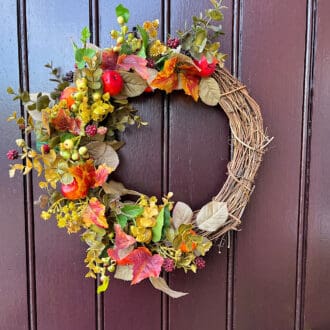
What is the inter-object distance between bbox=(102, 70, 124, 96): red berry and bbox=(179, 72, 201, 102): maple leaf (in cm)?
13

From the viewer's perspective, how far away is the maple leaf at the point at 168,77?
0.66m

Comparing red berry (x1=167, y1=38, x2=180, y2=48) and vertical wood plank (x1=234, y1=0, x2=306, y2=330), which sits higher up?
red berry (x1=167, y1=38, x2=180, y2=48)

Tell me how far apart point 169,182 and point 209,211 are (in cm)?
13

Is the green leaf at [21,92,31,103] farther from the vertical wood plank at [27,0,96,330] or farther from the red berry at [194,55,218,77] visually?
the red berry at [194,55,218,77]

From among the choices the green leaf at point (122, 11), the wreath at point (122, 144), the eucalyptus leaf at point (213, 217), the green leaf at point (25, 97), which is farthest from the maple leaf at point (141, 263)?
the green leaf at point (122, 11)

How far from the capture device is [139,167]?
771 mm

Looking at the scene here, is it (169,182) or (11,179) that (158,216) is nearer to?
(169,182)

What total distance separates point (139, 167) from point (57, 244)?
0.81 feet

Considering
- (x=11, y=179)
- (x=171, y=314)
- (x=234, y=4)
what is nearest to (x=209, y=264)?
(x=171, y=314)

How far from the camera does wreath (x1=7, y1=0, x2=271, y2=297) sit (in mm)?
636

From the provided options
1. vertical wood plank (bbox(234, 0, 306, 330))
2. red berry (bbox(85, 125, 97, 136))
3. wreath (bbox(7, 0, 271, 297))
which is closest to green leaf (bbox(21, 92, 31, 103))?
wreath (bbox(7, 0, 271, 297))

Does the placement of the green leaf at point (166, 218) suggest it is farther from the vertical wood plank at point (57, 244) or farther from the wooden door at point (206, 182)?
the vertical wood plank at point (57, 244)

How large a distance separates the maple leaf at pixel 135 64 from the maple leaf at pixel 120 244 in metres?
0.29

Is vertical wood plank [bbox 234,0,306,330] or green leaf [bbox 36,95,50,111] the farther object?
vertical wood plank [bbox 234,0,306,330]
